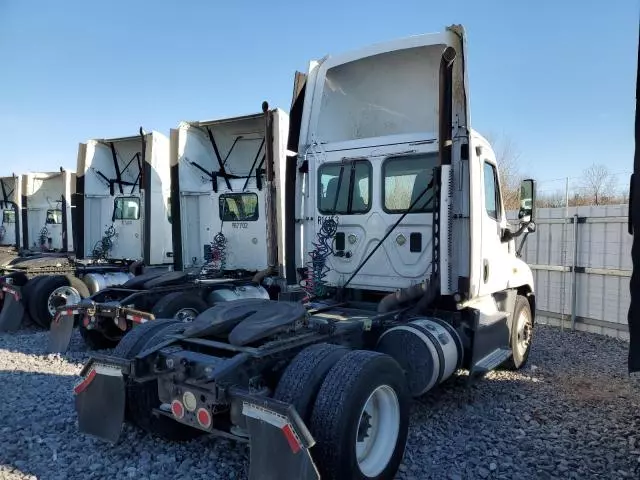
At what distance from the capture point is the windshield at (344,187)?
590cm

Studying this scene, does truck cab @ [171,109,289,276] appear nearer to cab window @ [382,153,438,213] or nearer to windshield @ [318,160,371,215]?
windshield @ [318,160,371,215]

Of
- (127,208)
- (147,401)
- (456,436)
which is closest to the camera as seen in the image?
(147,401)

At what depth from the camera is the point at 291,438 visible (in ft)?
9.52

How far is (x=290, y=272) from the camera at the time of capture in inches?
245

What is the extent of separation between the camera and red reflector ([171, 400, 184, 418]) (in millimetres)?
3448

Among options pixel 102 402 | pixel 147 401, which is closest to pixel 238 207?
pixel 147 401

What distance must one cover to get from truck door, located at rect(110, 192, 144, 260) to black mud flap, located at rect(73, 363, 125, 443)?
8.04 m

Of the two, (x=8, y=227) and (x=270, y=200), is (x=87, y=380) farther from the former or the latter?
(x=8, y=227)

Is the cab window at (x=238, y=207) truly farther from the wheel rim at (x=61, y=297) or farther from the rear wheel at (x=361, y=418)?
the rear wheel at (x=361, y=418)

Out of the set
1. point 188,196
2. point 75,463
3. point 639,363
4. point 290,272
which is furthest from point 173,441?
point 188,196

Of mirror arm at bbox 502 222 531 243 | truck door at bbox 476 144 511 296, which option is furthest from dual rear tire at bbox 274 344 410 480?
mirror arm at bbox 502 222 531 243

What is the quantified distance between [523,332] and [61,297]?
8286 millimetres

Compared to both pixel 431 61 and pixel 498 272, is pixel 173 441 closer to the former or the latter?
pixel 498 272

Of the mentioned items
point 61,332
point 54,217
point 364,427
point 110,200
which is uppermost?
point 110,200
